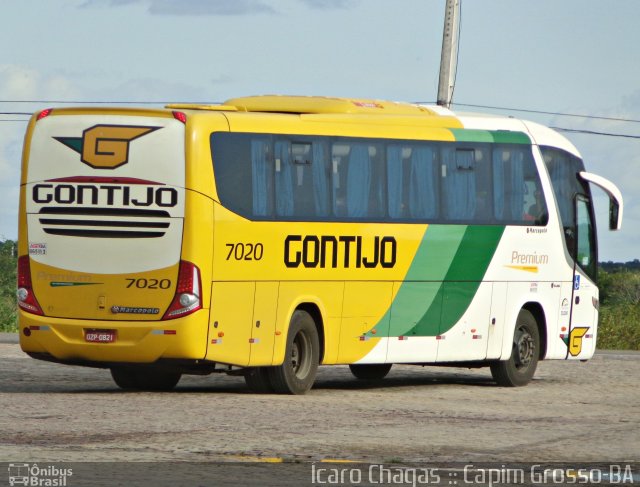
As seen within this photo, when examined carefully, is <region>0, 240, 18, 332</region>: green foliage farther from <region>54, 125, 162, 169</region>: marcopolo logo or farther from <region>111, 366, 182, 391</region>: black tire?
<region>54, 125, 162, 169</region>: marcopolo logo

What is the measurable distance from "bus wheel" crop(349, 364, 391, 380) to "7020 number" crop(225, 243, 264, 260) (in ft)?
16.3

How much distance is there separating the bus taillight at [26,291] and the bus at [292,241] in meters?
0.02

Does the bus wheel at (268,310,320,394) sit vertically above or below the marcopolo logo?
below

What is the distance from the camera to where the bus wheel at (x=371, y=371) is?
24.2 metres

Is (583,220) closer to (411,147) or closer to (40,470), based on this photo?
(411,147)

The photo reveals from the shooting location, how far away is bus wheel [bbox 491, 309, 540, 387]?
23312mm

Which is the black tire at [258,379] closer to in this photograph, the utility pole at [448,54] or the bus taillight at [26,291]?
the bus taillight at [26,291]

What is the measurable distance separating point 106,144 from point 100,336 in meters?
2.14

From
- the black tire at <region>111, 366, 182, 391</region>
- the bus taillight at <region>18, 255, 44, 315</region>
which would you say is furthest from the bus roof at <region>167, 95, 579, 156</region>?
the black tire at <region>111, 366, 182, 391</region>

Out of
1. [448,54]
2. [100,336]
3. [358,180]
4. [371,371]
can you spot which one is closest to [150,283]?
[100,336]

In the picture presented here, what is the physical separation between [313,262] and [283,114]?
188 cm

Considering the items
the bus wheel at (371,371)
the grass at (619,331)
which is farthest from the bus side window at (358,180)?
the grass at (619,331)

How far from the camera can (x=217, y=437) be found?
14555 mm

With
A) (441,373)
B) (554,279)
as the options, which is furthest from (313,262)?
(441,373)
